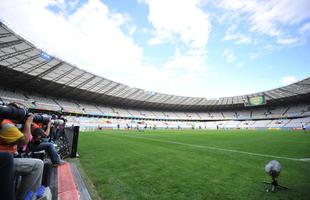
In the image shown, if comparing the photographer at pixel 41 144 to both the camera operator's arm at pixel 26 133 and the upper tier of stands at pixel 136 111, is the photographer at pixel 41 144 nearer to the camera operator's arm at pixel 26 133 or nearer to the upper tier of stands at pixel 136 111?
the camera operator's arm at pixel 26 133

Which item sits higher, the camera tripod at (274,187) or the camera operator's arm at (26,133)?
the camera operator's arm at (26,133)

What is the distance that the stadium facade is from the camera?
32.1m

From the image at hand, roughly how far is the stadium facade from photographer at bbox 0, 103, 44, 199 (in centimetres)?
3072

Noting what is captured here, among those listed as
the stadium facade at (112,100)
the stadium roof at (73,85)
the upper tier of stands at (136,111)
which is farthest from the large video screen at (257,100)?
the upper tier of stands at (136,111)

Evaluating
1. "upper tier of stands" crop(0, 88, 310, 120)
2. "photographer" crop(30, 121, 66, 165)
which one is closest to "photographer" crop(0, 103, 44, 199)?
"photographer" crop(30, 121, 66, 165)

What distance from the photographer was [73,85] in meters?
43.2

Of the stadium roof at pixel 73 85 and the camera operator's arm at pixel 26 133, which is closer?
the camera operator's arm at pixel 26 133

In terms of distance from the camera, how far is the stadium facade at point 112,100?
105 feet

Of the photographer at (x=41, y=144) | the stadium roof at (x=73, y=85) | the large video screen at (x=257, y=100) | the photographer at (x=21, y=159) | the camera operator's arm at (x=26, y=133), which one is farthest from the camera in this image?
the large video screen at (x=257, y=100)

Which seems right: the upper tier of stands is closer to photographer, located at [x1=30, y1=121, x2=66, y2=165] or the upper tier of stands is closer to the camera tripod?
photographer, located at [x1=30, y1=121, x2=66, y2=165]

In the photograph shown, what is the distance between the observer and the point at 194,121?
78375mm

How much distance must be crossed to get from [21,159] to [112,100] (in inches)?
2275

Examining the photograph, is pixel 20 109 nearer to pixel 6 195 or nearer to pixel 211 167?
pixel 6 195

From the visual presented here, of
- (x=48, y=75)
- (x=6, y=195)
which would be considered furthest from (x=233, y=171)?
(x=48, y=75)
